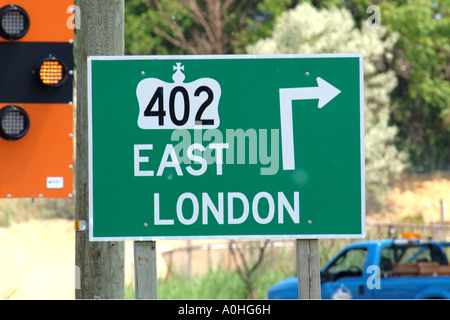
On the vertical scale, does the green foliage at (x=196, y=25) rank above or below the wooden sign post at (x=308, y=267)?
above

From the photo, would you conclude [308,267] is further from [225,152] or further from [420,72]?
[420,72]

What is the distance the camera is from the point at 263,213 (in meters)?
4.89

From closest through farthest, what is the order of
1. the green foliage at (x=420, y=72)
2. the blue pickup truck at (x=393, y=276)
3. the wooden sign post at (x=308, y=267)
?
1. the wooden sign post at (x=308, y=267)
2. the blue pickup truck at (x=393, y=276)
3. the green foliage at (x=420, y=72)

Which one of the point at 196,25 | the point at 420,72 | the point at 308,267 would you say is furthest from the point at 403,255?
the point at 420,72

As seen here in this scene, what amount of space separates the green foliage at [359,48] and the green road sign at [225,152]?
84.5ft

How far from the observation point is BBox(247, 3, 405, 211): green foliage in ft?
105

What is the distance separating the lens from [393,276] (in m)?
12.6

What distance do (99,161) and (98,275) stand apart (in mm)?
1746

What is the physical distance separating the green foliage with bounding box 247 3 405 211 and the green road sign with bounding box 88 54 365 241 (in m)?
25.7

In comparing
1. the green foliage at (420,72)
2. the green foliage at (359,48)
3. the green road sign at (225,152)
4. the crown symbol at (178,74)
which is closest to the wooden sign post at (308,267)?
the green road sign at (225,152)

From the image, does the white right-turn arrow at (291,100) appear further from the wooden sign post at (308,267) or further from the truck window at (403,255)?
the truck window at (403,255)

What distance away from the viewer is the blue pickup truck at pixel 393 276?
12359 mm

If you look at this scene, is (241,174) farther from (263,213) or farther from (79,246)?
(79,246)

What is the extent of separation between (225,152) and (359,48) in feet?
97.8
